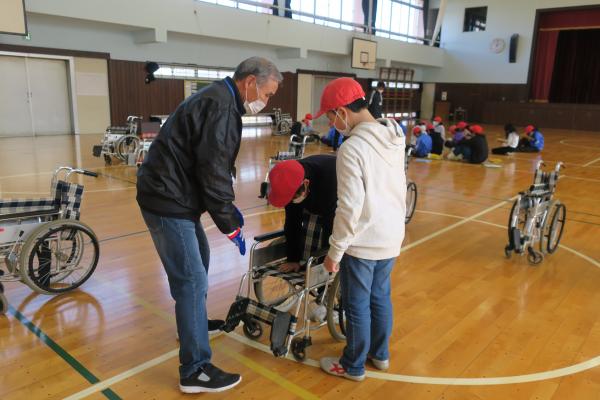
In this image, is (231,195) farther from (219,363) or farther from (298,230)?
(219,363)

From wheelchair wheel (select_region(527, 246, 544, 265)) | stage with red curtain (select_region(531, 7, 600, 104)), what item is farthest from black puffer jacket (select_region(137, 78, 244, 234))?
stage with red curtain (select_region(531, 7, 600, 104))

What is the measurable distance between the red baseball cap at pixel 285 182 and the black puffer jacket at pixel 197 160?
337 mm

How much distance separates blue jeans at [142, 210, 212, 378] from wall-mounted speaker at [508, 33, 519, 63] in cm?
2139

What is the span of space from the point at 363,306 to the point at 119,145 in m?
6.83

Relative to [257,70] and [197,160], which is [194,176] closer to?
[197,160]

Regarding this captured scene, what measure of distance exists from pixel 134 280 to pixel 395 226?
2.07 m

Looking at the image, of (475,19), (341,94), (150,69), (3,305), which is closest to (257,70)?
(341,94)

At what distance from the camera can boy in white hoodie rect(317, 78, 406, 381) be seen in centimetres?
178

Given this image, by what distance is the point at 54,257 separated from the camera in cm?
294

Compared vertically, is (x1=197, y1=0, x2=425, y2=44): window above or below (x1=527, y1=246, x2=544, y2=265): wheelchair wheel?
above

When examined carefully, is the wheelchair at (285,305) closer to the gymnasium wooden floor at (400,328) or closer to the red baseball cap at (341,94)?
the gymnasium wooden floor at (400,328)

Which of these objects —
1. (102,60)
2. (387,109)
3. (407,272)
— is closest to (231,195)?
(407,272)

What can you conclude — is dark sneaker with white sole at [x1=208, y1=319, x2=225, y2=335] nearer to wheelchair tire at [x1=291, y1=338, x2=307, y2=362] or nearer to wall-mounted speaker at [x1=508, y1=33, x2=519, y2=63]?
wheelchair tire at [x1=291, y1=338, x2=307, y2=362]

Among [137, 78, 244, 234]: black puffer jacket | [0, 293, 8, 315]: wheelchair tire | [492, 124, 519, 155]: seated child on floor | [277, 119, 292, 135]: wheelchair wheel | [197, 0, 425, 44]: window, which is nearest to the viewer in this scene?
[137, 78, 244, 234]: black puffer jacket
